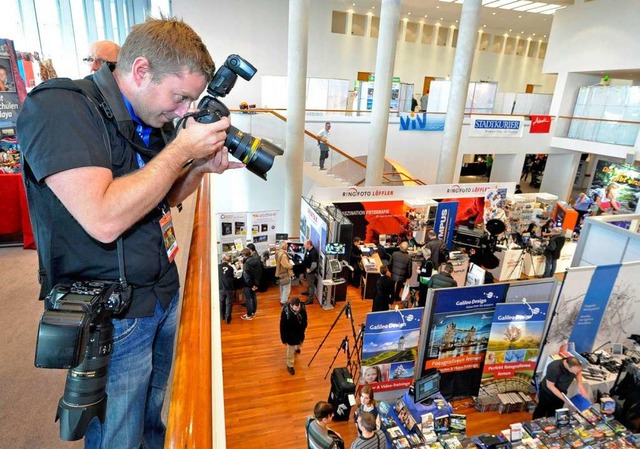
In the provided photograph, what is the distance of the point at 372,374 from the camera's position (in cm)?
529

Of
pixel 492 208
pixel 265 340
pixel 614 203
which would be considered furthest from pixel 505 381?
pixel 614 203

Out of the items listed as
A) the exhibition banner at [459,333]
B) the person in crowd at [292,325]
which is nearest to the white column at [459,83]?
the exhibition banner at [459,333]

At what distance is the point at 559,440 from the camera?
14.1 feet

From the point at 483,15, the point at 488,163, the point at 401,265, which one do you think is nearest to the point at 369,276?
the point at 401,265

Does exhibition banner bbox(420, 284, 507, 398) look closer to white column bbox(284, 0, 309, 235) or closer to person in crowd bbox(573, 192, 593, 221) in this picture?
white column bbox(284, 0, 309, 235)

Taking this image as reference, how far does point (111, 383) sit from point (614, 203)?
57.2 feet

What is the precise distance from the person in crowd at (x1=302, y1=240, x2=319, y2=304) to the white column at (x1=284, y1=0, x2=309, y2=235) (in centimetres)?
272

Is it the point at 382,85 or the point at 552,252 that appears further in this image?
the point at 382,85

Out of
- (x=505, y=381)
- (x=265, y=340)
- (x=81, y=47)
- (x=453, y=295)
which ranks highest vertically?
(x=81, y=47)

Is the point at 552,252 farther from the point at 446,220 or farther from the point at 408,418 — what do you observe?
the point at 408,418

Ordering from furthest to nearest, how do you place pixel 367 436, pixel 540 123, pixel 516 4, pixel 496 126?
pixel 516 4 < pixel 540 123 < pixel 496 126 < pixel 367 436

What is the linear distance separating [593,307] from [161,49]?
721cm

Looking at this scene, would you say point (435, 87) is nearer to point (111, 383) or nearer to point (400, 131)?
point (400, 131)

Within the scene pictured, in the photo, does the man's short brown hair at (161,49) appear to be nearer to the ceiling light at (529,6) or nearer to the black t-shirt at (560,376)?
the black t-shirt at (560,376)
